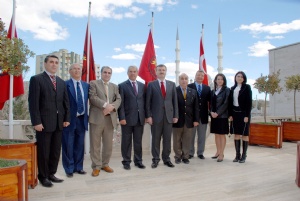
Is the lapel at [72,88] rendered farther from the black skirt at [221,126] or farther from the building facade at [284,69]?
the building facade at [284,69]

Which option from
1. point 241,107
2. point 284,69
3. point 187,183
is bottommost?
point 187,183

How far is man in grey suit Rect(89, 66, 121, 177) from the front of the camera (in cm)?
407

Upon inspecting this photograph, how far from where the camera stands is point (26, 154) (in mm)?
3268

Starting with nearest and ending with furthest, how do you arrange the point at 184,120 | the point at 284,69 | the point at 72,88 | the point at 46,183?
the point at 46,183, the point at 72,88, the point at 184,120, the point at 284,69

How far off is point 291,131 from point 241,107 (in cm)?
391

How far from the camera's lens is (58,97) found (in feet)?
11.7

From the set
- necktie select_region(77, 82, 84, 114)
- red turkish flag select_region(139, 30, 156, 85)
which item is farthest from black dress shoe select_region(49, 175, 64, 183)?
red turkish flag select_region(139, 30, 156, 85)

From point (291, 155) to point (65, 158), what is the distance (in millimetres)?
4532

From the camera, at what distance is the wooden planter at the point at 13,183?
2393 millimetres

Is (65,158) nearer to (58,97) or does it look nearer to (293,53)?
(58,97)

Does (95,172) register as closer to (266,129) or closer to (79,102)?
(79,102)

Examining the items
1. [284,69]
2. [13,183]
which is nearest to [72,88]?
[13,183]

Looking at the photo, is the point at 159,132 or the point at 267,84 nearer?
the point at 159,132

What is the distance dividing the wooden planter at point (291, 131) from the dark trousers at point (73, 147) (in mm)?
6251
